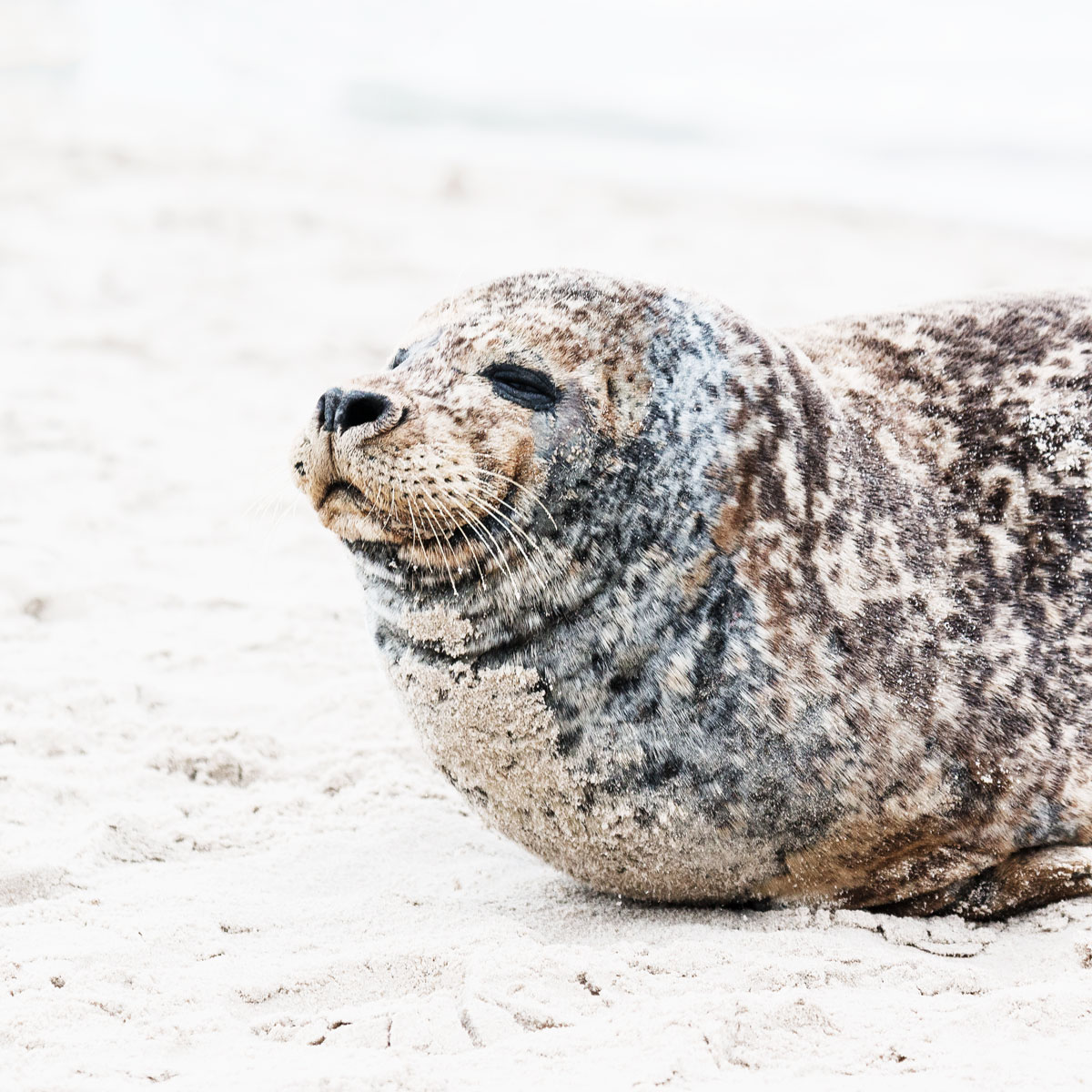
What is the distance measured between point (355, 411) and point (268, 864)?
121cm

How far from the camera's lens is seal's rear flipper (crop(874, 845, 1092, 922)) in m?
2.93

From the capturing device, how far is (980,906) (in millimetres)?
2975

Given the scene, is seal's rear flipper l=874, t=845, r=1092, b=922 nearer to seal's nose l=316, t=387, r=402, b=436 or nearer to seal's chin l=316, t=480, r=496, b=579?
seal's chin l=316, t=480, r=496, b=579

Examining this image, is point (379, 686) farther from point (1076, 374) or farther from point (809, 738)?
point (1076, 374)

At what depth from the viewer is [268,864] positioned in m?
3.39

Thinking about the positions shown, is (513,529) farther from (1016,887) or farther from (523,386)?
(1016,887)

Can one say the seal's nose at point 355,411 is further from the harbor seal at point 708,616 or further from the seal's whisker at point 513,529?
the seal's whisker at point 513,529

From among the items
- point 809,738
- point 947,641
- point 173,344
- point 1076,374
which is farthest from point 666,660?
point 173,344

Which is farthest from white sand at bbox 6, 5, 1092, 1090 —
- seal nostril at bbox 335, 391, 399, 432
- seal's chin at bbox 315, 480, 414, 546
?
seal nostril at bbox 335, 391, 399, 432

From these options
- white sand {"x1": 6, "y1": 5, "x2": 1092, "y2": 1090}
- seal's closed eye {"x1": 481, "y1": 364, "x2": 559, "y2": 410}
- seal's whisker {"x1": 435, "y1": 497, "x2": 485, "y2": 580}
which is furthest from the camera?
seal's closed eye {"x1": 481, "y1": 364, "x2": 559, "y2": 410}

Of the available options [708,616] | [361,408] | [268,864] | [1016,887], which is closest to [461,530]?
[361,408]

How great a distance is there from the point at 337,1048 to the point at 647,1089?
56 cm

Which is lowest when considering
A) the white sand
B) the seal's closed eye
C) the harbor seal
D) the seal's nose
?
the white sand

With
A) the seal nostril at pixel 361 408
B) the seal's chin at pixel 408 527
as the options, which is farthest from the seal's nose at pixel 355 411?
the seal's chin at pixel 408 527
